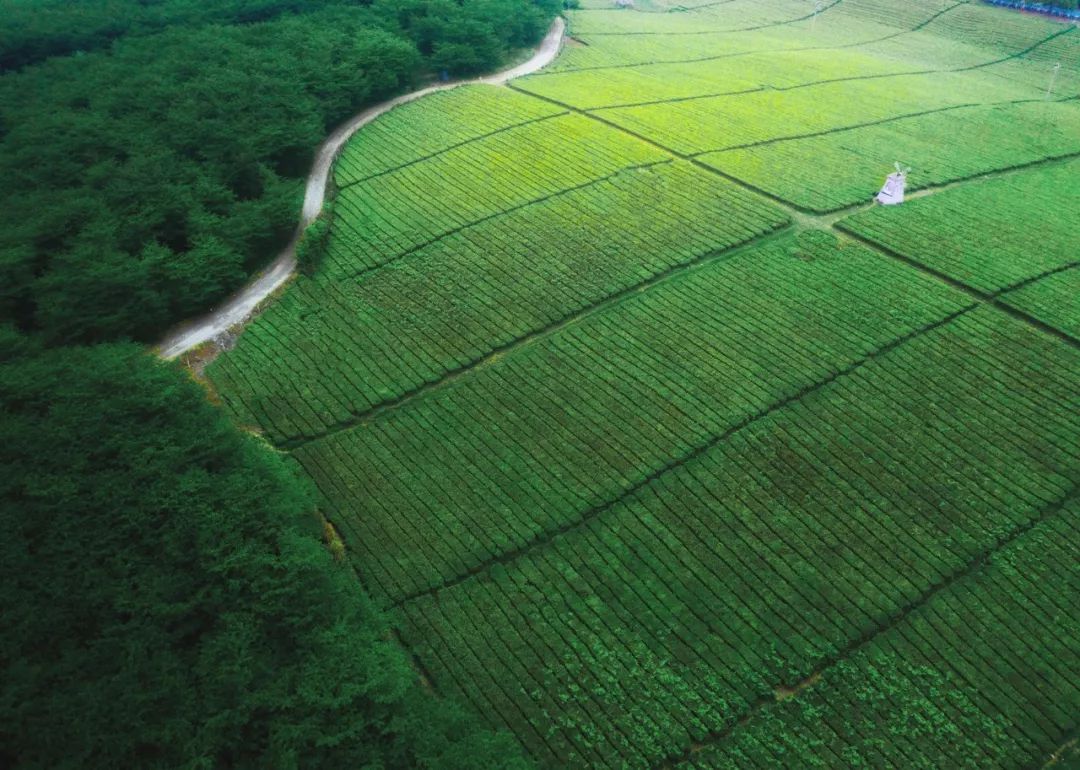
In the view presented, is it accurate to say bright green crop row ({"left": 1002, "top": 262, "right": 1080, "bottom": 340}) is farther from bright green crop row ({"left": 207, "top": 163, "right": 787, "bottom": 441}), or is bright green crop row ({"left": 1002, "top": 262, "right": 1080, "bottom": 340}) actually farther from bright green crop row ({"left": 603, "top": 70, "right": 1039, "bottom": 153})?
bright green crop row ({"left": 603, "top": 70, "right": 1039, "bottom": 153})

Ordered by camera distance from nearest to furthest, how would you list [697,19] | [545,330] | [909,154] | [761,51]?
[545,330], [909,154], [761,51], [697,19]

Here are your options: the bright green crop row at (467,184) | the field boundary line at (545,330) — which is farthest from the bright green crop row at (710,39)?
the field boundary line at (545,330)

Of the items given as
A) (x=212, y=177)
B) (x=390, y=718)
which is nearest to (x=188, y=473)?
(x=390, y=718)

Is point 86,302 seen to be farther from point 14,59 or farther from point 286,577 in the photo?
point 14,59

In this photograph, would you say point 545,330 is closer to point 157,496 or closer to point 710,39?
point 157,496

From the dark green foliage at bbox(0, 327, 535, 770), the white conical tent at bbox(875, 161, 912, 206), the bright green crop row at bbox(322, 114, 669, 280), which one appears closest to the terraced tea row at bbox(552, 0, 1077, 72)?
the bright green crop row at bbox(322, 114, 669, 280)

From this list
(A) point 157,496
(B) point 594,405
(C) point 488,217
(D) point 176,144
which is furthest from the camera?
(D) point 176,144

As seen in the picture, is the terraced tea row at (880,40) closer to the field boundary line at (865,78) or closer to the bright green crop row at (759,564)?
the field boundary line at (865,78)

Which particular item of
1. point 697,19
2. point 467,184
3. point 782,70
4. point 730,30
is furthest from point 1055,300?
point 697,19

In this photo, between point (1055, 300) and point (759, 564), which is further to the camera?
point (1055, 300)
